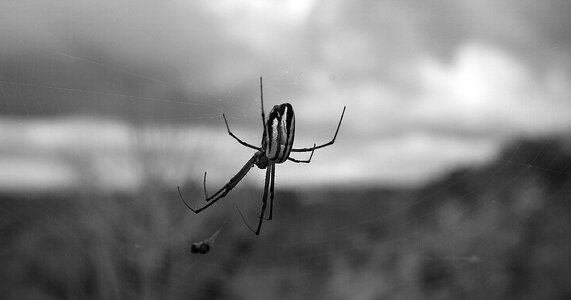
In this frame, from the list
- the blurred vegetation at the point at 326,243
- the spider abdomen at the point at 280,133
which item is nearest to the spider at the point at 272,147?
the spider abdomen at the point at 280,133

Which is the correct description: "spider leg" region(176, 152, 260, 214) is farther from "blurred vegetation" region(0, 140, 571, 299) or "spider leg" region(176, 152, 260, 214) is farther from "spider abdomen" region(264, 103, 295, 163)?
"blurred vegetation" region(0, 140, 571, 299)

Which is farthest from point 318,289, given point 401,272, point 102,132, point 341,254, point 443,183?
point 102,132

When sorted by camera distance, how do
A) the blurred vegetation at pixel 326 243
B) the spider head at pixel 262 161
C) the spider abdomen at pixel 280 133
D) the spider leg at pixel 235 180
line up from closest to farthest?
the spider abdomen at pixel 280 133 < the spider head at pixel 262 161 < the spider leg at pixel 235 180 < the blurred vegetation at pixel 326 243

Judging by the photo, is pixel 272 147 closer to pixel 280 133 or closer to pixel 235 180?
pixel 280 133

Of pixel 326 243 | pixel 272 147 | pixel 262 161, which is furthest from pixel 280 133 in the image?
pixel 326 243

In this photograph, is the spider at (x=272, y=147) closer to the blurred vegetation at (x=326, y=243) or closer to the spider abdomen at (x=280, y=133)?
the spider abdomen at (x=280, y=133)

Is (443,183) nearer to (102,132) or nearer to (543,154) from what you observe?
(543,154)
